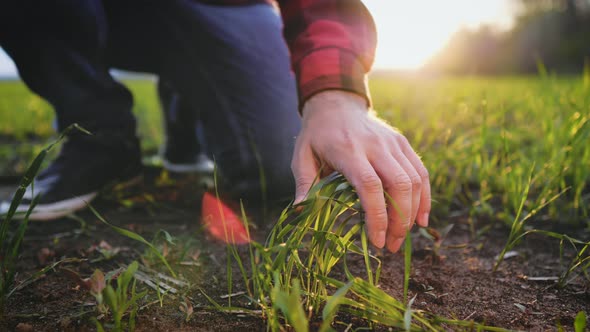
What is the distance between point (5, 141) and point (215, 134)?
234cm

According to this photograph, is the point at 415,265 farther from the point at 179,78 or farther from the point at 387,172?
the point at 179,78

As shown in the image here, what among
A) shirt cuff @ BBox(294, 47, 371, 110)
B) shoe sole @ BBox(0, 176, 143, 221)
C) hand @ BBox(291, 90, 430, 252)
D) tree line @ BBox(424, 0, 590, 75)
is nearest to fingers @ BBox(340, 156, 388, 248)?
hand @ BBox(291, 90, 430, 252)

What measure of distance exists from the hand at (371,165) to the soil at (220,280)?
18 centimetres

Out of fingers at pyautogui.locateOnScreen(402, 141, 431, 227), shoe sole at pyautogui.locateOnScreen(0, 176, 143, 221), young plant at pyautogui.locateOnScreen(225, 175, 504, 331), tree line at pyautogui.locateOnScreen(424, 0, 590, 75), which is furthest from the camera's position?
tree line at pyautogui.locateOnScreen(424, 0, 590, 75)

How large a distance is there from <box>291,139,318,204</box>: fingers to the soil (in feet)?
0.87

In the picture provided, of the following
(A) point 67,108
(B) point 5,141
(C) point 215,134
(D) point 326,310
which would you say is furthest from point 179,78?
(B) point 5,141

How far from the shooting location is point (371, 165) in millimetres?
829

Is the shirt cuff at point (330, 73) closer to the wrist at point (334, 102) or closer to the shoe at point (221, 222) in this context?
the wrist at point (334, 102)

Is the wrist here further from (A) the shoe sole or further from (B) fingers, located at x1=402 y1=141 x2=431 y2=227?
(A) the shoe sole

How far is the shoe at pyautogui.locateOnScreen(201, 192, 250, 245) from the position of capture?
1312 millimetres

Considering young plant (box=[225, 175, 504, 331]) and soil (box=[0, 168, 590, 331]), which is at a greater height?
young plant (box=[225, 175, 504, 331])

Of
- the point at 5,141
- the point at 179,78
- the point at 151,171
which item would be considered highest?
the point at 179,78

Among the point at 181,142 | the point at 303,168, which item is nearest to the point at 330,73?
the point at 303,168

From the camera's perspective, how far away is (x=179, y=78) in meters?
1.88
